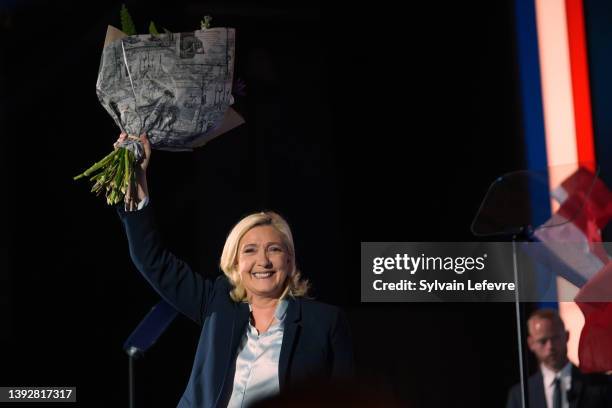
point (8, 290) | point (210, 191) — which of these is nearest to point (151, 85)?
point (210, 191)

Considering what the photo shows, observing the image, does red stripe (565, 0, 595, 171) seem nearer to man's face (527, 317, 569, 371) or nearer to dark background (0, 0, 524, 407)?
dark background (0, 0, 524, 407)

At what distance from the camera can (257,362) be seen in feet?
8.69

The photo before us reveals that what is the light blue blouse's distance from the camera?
2604 mm

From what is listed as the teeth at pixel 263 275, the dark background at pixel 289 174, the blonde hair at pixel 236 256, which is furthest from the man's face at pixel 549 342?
the teeth at pixel 263 275

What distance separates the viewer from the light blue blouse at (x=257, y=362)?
103 inches

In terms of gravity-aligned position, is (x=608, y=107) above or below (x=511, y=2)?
below

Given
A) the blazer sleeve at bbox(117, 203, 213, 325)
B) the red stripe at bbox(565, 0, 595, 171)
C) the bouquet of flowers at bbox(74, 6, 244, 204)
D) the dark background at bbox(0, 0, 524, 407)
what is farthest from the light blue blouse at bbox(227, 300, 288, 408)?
the red stripe at bbox(565, 0, 595, 171)

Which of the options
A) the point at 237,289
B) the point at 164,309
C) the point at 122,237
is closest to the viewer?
the point at 237,289

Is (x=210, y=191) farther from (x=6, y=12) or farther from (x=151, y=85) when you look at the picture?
(x=6, y=12)

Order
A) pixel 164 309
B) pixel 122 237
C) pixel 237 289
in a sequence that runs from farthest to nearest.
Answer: pixel 122 237 → pixel 164 309 → pixel 237 289

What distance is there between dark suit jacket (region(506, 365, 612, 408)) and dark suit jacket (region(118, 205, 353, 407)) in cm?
62

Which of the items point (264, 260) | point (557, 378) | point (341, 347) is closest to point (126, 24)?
point (264, 260)

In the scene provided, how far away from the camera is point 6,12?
3.34 m

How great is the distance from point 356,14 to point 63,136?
120 cm
